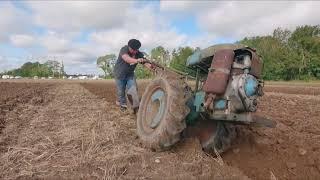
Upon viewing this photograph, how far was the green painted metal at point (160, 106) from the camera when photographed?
6.28m

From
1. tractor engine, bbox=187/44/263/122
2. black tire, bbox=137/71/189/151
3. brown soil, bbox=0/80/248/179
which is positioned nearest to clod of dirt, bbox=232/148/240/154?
brown soil, bbox=0/80/248/179

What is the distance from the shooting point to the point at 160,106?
6.48m

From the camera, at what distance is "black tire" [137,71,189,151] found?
18.9 ft

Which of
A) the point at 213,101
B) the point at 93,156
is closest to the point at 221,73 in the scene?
the point at 213,101

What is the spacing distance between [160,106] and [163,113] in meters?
0.31

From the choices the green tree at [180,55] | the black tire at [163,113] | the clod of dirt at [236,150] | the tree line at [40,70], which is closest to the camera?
the black tire at [163,113]

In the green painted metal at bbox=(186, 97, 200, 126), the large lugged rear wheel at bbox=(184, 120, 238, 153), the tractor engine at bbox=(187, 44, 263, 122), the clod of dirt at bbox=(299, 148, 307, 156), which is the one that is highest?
the tractor engine at bbox=(187, 44, 263, 122)

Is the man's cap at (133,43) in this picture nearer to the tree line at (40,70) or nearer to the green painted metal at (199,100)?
the green painted metal at (199,100)

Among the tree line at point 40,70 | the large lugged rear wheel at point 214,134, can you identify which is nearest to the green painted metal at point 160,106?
the large lugged rear wheel at point 214,134

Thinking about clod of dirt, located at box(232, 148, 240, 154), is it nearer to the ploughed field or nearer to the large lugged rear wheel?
the ploughed field

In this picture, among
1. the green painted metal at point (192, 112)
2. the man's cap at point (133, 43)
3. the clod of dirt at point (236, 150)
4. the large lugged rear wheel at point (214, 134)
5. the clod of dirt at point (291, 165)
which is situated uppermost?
the man's cap at point (133, 43)

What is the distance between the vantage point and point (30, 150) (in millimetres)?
Result: 5801

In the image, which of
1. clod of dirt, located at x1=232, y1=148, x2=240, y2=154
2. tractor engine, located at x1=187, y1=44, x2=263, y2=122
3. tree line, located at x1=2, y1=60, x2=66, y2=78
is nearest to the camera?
tractor engine, located at x1=187, y1=44, x2=263, y2=122

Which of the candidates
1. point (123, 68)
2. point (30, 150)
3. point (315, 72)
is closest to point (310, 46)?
point (315, 72)
